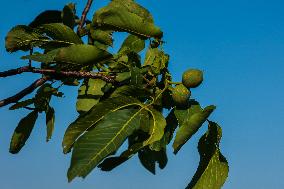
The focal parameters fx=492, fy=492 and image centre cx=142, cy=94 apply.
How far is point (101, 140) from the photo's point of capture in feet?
6.60

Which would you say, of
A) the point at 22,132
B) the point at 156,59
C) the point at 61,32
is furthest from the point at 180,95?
the point at 22,132

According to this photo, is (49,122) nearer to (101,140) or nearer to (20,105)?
(20,105)

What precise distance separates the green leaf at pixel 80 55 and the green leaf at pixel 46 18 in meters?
0.63

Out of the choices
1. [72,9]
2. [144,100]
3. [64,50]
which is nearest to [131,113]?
[144,100]

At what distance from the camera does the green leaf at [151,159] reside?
2.77 metres

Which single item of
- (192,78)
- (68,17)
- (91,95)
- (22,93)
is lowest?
(22,93)

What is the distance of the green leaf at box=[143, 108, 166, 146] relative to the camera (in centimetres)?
227

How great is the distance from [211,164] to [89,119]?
0.69 meters

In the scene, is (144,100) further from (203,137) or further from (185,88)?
(203,137)

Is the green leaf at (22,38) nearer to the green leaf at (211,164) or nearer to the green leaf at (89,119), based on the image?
the green leaf at (89,119)

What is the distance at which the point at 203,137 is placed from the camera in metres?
2.58

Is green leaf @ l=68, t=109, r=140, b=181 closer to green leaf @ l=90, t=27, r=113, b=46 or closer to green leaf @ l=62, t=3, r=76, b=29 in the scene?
green leaf @ l=90, t=27, r=113, b=46

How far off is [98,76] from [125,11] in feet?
1.14

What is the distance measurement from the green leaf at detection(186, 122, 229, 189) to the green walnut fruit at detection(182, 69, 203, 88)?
0.73 feet
